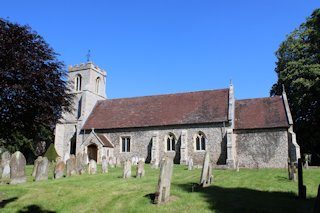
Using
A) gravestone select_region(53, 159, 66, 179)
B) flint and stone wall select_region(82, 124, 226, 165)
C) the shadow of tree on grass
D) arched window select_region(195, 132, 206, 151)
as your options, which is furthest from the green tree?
gravestone select_region(53, 159, 66, 179)

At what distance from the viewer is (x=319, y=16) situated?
84.8 feet

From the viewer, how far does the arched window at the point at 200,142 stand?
933 inches

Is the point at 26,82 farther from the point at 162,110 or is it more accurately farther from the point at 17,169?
the point at 162,110

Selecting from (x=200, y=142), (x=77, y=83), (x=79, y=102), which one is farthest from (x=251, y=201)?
(x=77, y=83)

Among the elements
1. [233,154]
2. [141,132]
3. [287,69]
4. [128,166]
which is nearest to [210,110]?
[233,154]

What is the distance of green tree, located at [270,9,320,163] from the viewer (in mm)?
25969

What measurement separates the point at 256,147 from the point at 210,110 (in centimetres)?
528

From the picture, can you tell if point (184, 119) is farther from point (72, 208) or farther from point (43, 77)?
point (72, 208)

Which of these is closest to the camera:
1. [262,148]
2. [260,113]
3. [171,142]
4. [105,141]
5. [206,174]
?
[206,174]

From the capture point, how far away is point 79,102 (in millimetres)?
30969

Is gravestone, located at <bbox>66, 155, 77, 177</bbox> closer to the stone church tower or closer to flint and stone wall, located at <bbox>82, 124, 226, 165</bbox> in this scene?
flint and stone wall, located at <bbox>82, 124, 226, 165</bbox>

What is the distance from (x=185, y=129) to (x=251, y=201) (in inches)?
645

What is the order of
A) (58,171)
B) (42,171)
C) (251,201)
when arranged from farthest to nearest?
(58,171) < (42,171) < (251,201)

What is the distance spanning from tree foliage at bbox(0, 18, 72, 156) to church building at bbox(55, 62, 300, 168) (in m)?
9.19
